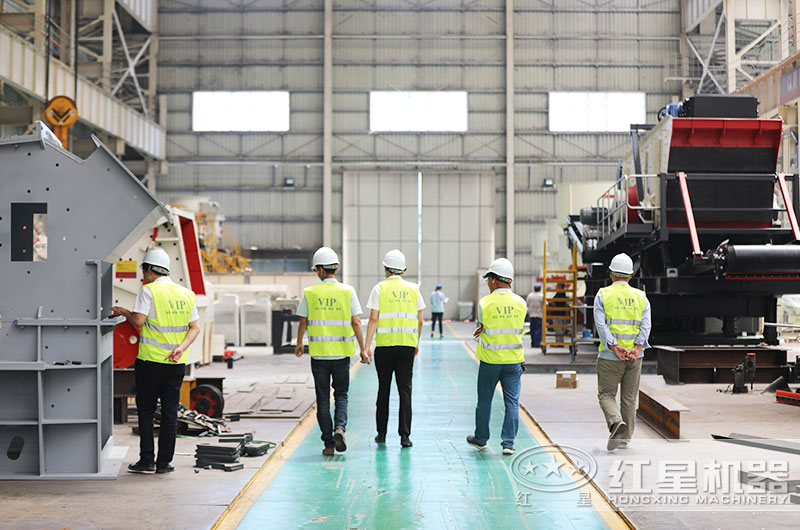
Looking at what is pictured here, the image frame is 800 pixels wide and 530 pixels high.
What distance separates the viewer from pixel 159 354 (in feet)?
22.5

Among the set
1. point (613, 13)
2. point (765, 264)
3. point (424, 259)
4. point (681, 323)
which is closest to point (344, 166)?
point (424, 259)

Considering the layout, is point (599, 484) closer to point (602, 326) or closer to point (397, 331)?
point (602, 326)

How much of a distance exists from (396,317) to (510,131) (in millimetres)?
29490

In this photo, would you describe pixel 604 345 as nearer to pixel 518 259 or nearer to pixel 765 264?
pixel 765 264

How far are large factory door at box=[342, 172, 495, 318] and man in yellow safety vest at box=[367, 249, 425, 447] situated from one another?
29.0 meters

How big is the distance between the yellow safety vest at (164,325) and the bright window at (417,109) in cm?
3054

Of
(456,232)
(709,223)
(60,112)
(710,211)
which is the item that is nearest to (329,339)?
(710,211)

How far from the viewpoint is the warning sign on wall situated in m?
10.3

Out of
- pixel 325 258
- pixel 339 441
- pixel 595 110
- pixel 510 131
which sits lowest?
pixel 339 441

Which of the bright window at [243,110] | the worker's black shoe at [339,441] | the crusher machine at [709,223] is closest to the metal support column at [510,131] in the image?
the bright window at [243,110]

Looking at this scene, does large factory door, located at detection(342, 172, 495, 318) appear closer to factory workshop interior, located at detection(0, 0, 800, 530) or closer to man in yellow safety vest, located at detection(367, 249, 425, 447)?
factory workshop interior, located at detection(0, 0, 800, 530)

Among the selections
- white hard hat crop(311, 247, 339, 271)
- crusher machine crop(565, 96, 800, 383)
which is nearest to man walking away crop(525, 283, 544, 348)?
crusher machine crop(565, 96, 800, 383)

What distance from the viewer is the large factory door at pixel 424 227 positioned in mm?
37500

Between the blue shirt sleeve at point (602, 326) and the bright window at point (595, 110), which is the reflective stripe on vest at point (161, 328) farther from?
the bright window at point (595, 110)
